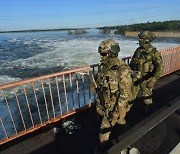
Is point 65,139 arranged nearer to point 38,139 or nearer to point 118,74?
point 38,139

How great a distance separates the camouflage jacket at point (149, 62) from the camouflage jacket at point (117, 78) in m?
1.55

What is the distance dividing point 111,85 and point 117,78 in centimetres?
15

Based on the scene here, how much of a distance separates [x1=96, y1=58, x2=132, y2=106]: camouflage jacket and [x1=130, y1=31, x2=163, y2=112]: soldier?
1525 millimetres

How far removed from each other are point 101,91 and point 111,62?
22.0 inches

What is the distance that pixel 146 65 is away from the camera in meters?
4.72

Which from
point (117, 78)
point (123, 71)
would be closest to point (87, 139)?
point (117, 78)

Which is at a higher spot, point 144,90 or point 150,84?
point 150,84

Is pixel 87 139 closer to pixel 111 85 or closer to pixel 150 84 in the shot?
pixel 111 85

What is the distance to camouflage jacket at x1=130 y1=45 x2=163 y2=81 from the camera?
4609mm

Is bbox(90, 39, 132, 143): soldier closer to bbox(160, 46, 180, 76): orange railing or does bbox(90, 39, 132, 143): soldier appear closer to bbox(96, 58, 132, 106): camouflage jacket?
bbox(96, 58, 132, 106): camouflage jacket

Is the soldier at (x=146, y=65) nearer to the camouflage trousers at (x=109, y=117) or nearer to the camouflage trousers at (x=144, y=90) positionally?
the camouflage trousers at (x=144, y=90)

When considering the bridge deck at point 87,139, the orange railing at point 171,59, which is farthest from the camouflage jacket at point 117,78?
the orange railing at point 171,59

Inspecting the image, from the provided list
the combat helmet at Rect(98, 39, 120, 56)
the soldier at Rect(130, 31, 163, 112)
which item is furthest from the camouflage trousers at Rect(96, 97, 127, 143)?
the soldier at Rect(130, 31, 163, 112)

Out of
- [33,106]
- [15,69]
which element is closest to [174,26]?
[15,69]
